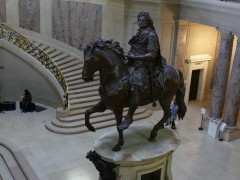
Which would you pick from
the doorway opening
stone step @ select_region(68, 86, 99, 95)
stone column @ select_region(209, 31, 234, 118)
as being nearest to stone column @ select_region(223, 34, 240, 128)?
stone column @ select_region(209, 31, 234, 118)

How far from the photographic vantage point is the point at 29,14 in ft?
57.5

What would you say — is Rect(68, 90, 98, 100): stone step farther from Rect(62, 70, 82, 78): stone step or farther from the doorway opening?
the doorway opening

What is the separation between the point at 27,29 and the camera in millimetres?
17750

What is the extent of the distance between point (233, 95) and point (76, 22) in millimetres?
7910

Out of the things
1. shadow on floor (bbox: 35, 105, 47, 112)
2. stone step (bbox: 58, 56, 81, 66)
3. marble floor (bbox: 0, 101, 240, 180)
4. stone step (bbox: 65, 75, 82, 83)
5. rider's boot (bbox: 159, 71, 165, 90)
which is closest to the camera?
rider's boot (bbox: 159, 71, 165, 90)

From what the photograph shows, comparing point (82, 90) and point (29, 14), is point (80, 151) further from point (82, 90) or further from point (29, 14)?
point (29, 14)

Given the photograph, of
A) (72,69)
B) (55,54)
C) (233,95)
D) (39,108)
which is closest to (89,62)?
(233,95)

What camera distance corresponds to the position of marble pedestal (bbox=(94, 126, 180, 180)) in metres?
6.73

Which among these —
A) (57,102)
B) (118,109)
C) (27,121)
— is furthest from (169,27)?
(118,109)

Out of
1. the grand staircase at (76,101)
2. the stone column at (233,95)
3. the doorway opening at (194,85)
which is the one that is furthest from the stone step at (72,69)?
the stone column at (233,95)

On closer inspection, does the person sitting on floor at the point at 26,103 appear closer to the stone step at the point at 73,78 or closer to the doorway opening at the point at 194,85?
the stone step at the point at 73,78

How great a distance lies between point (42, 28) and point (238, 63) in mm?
9646

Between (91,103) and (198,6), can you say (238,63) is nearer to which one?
(198,6)

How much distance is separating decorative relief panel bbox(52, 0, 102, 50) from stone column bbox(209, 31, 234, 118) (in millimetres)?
5573
